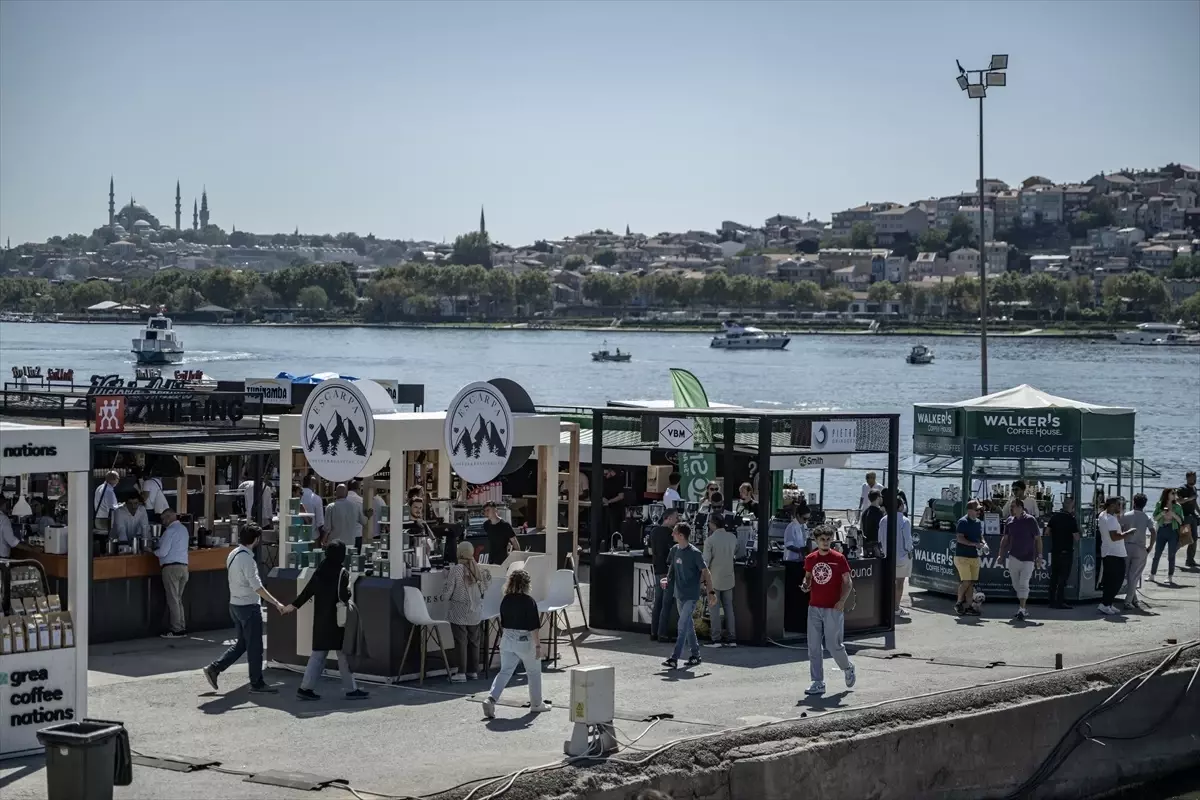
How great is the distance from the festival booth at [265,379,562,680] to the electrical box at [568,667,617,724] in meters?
2.96

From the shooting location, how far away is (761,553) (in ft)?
51.6

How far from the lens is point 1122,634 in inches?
658

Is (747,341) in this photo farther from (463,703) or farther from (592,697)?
(592,697)

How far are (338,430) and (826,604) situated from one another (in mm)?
4368

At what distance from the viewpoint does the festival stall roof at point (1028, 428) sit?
1908 cm

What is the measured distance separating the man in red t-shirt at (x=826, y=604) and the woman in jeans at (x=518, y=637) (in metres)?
2.41

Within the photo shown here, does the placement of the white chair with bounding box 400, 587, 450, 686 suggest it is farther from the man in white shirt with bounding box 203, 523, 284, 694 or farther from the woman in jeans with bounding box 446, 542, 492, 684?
the man in white shirt with bounding box 203, 523, 284, 694

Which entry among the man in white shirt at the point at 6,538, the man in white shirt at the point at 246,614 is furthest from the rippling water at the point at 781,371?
the man in white shirt at the point at 246,614

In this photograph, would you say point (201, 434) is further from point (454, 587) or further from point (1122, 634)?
point (1122, 634)

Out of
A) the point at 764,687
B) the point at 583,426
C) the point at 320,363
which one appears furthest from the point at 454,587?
the point at 320,363

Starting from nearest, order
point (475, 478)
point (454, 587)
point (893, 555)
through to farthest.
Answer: point (454, 587)
point (475, 478)
point (893, 555)

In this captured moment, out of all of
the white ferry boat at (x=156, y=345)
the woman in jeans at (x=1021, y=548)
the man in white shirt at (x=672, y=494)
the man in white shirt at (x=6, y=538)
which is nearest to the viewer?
the man in white shirt at (x=6, y=538)

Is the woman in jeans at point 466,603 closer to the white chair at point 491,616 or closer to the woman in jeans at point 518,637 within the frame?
the white chair at point 491,616

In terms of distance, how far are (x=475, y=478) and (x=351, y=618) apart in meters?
1.71
